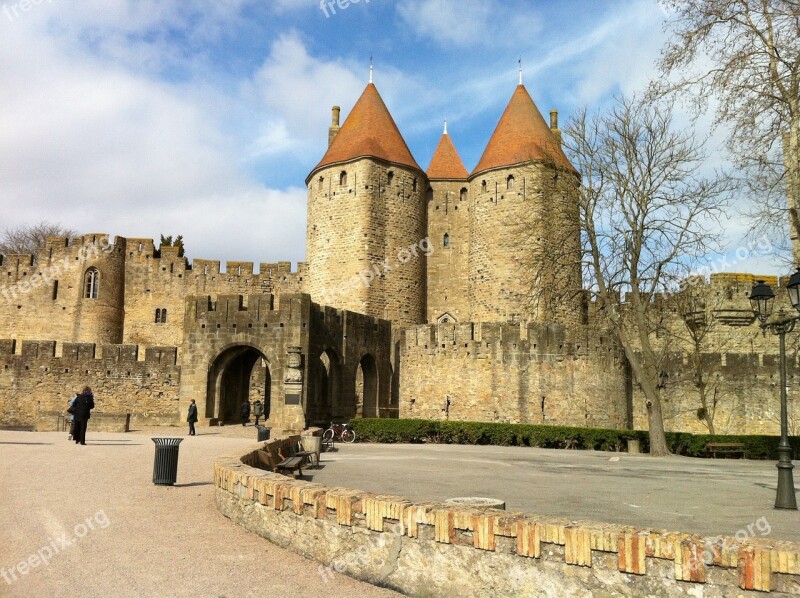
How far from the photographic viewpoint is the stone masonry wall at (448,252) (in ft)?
113

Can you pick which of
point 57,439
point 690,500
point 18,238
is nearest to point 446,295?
point 57,439

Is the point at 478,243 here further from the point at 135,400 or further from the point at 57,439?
the point at 57,439

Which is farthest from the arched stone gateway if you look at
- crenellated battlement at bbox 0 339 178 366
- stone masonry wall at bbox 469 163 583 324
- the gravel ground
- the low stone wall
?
the low stone wall

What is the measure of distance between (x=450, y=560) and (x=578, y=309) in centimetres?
2785

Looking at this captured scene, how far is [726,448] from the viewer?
19984mm

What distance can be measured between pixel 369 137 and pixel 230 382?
15.0 m

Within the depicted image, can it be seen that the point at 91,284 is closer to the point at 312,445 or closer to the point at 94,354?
the point at 94,354

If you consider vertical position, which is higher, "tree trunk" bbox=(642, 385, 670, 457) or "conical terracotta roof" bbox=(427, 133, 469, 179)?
"conical terracotta roof" bbox=(427, 133, 469, 179)

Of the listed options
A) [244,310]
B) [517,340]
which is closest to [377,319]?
[517,340]

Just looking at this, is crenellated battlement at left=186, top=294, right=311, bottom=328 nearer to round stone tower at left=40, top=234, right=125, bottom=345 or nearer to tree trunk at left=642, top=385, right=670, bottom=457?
tree trunk at left=642, top=385, right=670, bottom=457

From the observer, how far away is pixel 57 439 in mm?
16906

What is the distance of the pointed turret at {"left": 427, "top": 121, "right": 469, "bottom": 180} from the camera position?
36.2 m

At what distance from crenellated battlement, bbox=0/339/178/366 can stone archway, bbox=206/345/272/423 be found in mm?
2572

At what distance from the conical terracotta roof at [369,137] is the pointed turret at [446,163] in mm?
2124
